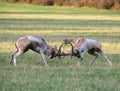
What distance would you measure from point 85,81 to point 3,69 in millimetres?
3039

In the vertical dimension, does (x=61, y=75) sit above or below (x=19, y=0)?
above

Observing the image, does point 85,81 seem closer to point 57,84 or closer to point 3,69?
point 57,84

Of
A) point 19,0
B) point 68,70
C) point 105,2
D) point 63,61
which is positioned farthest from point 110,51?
point 19,0

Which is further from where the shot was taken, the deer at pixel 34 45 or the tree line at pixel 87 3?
the tree line at pixel 87 3

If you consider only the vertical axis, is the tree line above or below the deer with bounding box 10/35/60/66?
below

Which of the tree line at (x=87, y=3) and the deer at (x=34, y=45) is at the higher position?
the deer at (x=34, y=45)

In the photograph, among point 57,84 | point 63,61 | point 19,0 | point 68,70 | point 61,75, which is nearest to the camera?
point 57,84

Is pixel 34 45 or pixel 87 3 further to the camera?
pixel 87 3

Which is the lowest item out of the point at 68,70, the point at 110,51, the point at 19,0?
the point at 19,0

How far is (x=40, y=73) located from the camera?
14.4 meters

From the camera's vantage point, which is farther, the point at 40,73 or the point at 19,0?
the point at 19,0

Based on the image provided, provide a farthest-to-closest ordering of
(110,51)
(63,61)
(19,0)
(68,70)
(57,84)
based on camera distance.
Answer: (19,0) < (110,51) < (63,61) < (68,70) < (57,84)

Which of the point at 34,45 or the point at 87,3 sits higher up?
the point at 34,45

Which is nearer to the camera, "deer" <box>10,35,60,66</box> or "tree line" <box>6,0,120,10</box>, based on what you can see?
"deer" <box>10,35,60,66</box>
